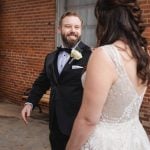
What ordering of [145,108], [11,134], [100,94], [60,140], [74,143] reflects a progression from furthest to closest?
[11,134], [145,108], [60,140], [74,143], [100,94]

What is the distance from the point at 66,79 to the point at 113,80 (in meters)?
1.63

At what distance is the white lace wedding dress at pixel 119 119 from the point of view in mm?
2543

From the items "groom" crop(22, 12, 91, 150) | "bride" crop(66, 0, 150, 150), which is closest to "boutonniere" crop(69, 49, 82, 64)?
Result: "groom" crop(22, 12, 91, 150)

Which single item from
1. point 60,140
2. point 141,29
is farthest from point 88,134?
point 60,140

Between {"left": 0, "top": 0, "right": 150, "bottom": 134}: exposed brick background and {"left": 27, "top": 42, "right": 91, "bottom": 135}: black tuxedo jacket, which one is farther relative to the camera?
{"left": 0, "top": 0, "right": 150, "bottom": 134}: exposed brick background

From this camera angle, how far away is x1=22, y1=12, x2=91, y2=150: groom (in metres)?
4.07

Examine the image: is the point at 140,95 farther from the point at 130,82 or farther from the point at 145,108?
the point at 145,108

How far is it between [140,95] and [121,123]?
21cm

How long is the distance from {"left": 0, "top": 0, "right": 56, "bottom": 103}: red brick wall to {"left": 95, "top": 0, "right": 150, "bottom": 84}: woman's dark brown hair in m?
7.09

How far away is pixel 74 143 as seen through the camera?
8.61 ft

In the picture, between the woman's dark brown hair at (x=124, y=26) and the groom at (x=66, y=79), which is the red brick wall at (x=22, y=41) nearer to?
the groom at (x=66, y=79)

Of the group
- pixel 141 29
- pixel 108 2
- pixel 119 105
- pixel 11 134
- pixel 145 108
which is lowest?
pixel 11 134

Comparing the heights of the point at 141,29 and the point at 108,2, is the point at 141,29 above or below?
below

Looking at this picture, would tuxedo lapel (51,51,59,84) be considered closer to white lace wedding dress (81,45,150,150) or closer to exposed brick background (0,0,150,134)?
white lace wedding dress (81,45,150,150)
